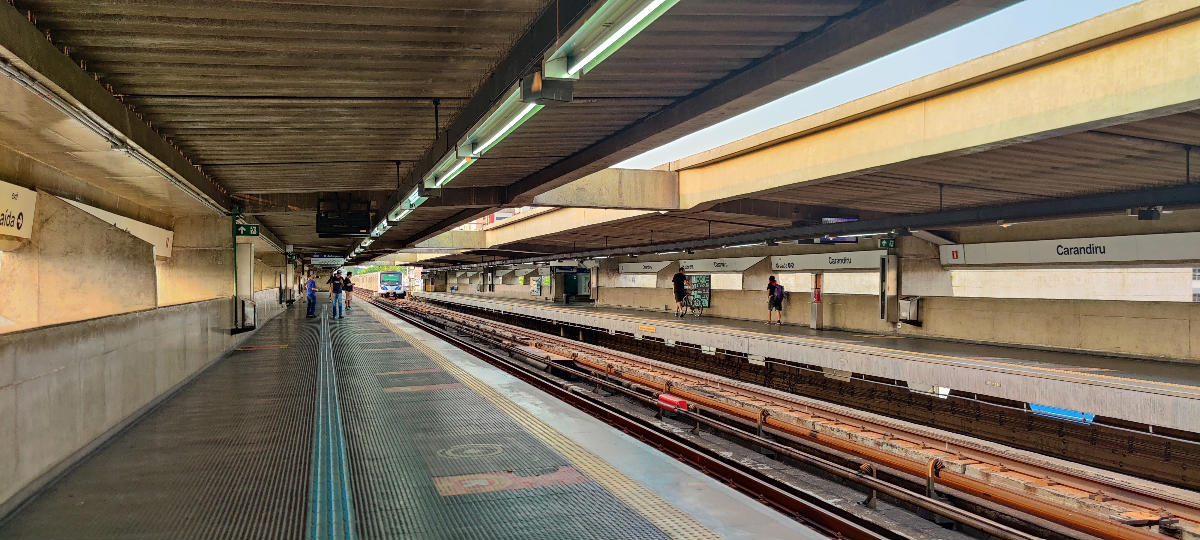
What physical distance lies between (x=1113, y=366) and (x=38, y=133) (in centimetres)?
1439

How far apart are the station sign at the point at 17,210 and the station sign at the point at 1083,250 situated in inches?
638

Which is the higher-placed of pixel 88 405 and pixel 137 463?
pixel 88 405

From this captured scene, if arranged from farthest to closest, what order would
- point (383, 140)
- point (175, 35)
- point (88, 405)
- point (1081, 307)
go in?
point (1081, 307)
point (383, 140)
point (88, 405)
point (175, 35)

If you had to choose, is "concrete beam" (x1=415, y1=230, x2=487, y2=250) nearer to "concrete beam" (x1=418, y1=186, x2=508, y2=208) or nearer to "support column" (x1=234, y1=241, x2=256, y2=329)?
"support column" (x1=234, y1=241, x2=256, y2=329)

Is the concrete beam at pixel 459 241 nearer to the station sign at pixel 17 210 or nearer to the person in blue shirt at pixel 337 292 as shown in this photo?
the person in blue shirt at pixel 337 292

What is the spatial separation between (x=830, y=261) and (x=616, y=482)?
15.4m

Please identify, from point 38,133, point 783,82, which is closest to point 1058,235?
point 783,82

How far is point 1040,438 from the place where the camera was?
1102 cm

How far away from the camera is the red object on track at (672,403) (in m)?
11.4

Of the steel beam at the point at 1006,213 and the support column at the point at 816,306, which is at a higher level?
the steel beam at the point at 1006,213

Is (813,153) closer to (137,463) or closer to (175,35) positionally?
(175,35)

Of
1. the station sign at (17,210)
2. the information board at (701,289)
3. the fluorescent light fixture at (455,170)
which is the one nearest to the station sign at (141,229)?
the station sign at (17,210)

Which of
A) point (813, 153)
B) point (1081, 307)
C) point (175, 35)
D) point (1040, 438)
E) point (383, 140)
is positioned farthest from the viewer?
point (1081, 307)

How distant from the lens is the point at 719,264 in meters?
23.4
